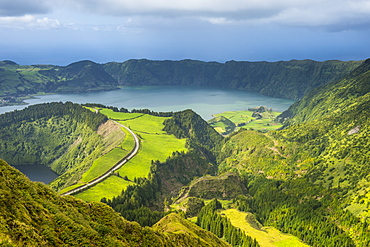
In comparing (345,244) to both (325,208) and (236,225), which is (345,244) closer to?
(325,208)

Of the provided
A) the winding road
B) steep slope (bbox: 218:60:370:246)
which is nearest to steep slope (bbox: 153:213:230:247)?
the winding road

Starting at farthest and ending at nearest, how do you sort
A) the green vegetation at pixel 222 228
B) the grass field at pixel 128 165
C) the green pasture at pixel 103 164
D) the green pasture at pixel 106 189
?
the green pasture at pixel 103 164
the grass field at pixel 128 165
the green pasture at pixel 106 189
the green vegetation at pixel 222 228

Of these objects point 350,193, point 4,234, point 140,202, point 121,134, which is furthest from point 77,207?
point 121,134

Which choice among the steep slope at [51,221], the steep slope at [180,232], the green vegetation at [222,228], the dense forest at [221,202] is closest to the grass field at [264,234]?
the dense forest at [221,202]

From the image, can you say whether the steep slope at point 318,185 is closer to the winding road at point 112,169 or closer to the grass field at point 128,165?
the grass field at point 128,165

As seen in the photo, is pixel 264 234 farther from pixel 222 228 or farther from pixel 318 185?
pixel 318 185

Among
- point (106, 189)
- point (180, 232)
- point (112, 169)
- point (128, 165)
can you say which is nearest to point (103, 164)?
point (112, 169)
